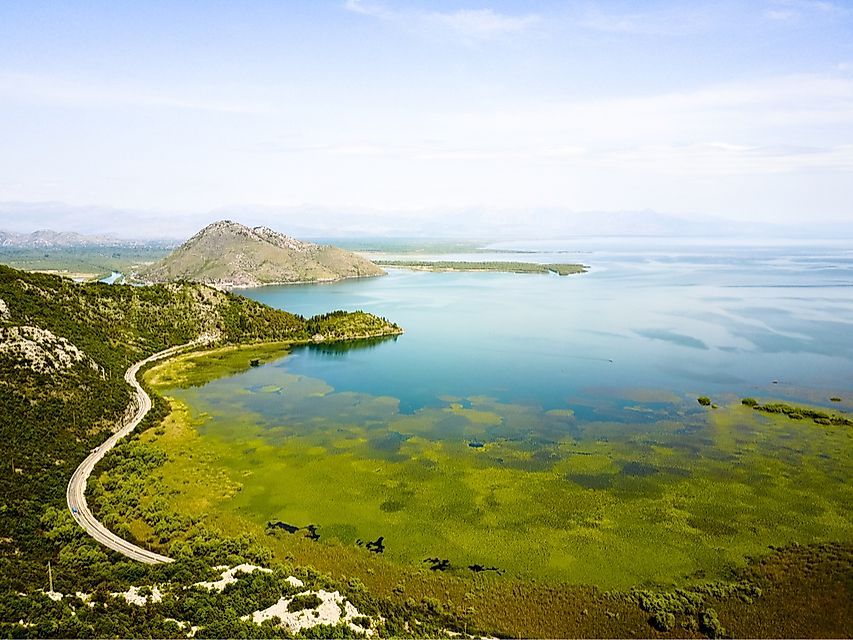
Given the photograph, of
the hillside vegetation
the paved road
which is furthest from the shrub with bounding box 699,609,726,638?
the hillside vegetation

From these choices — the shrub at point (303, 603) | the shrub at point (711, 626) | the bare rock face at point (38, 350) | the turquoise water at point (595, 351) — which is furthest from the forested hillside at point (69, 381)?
the shrub at point (711, 626)

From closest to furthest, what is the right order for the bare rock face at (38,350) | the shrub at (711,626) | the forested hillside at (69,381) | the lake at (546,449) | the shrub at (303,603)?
the shrub at (711,626)
the shrub at (303,603)
the forested hillside at (69,381)
the lake at (546,449)
the bare rock face at (38,350)

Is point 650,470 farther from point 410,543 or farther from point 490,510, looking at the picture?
point 410,543

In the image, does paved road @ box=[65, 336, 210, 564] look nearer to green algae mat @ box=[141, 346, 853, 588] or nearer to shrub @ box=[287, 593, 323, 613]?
green algae mat @ box=[141, 346, 853, 588]

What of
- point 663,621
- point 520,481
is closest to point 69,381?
point 520,481

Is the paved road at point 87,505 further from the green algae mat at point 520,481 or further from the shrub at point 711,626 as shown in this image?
the shrub at point 711,626

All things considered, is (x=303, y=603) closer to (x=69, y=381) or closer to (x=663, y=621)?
(x=663, y=621)
